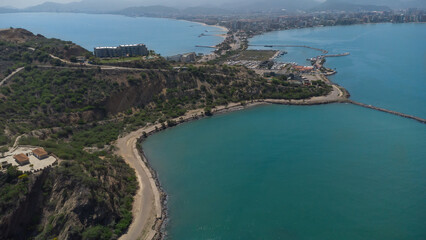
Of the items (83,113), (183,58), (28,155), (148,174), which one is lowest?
(148,174)

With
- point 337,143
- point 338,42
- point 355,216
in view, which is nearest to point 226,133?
point 337,143

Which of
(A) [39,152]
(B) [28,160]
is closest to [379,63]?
(A) [39,152]

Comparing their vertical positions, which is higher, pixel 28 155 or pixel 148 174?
pixel 28 155

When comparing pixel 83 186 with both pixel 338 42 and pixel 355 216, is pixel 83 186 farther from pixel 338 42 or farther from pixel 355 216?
pixel 338 42

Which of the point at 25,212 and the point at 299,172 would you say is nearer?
the point at 25,212

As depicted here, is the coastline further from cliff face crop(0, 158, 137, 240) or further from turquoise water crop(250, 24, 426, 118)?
turquoise water crop(250, 24, 426, 118)

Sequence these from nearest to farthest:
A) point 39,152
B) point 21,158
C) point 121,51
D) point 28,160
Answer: point 21,158 < point 28,160 < point 39,152 < point 121,51

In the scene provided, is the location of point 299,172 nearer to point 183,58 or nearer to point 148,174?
point 148,174

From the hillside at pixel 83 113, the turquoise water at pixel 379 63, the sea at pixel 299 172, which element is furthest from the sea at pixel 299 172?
the hillside at pixel 83 113

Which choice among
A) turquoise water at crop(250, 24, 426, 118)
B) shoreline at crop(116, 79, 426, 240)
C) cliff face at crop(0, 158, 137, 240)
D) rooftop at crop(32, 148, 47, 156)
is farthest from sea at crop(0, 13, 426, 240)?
rooftop at crop(32, 148, 47, 156)
